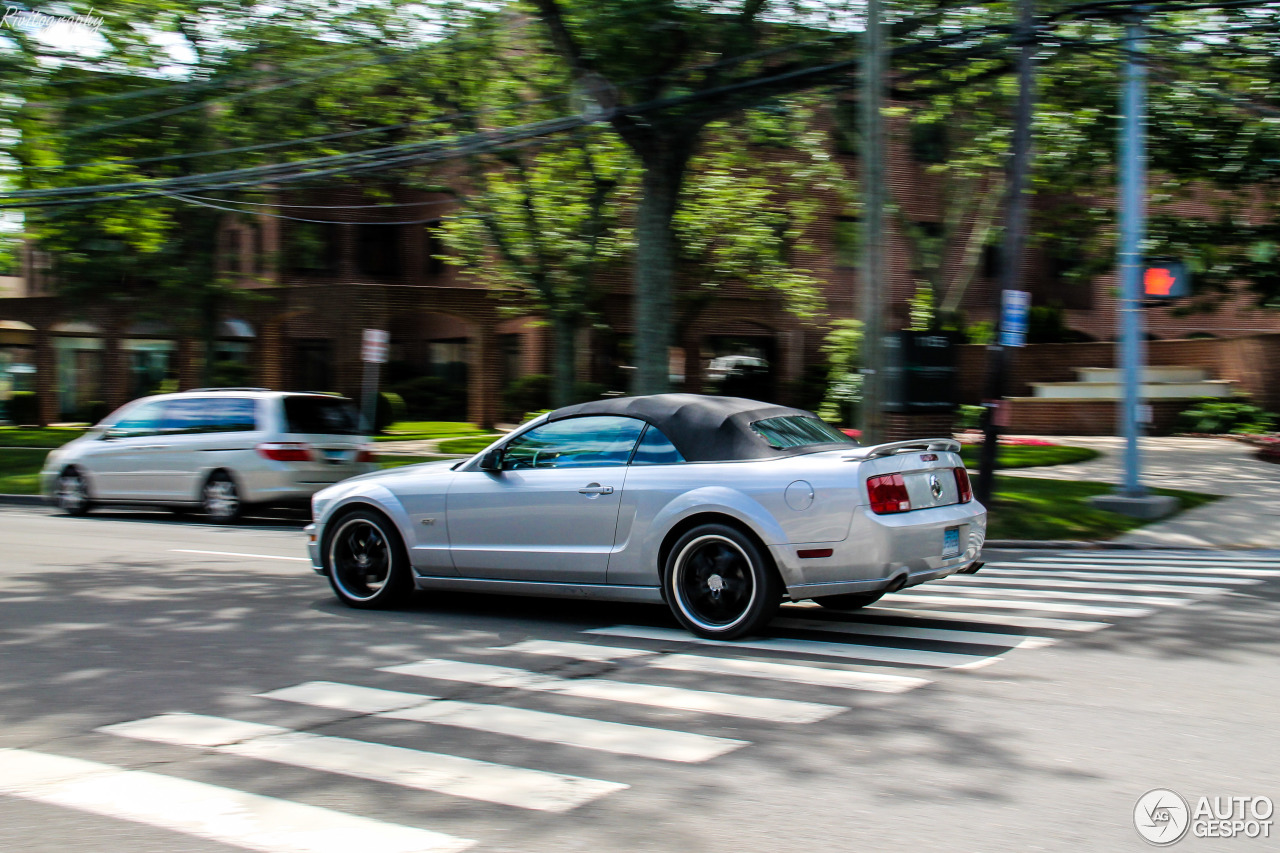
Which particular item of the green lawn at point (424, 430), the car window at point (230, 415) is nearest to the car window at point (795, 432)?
the car window at point (230, 415)

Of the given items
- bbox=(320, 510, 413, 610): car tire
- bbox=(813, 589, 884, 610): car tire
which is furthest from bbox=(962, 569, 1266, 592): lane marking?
bbox=(320, 510, 413, 610): car tire

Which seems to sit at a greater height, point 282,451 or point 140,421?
point 140,421

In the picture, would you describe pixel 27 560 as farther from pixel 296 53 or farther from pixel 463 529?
pixel 296 53

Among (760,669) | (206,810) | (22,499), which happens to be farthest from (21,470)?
(206,810)

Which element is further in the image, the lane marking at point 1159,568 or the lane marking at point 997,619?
the lane marking at point 1159,568

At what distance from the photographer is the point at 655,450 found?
303 inches

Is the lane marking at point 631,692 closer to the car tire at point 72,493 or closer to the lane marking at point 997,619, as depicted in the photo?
the lane marking at point 997,619

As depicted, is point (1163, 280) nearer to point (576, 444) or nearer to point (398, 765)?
point (576, 444)

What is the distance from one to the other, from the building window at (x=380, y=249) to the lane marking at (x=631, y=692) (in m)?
31.5

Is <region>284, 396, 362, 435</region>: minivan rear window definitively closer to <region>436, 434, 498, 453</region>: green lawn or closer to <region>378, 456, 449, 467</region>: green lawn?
<region>378, 456, 449, 467</region>: green lawn

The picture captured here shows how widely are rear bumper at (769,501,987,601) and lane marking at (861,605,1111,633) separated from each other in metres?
0.93

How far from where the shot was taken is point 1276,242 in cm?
2133

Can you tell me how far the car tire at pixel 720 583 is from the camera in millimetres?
7113

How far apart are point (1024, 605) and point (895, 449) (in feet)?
7.13
